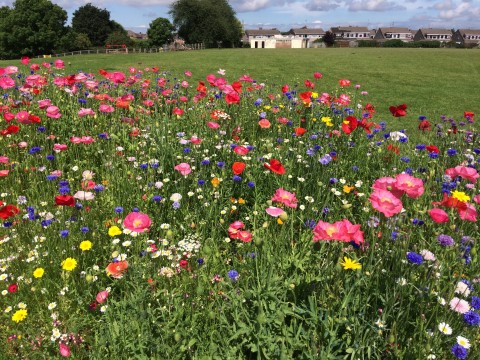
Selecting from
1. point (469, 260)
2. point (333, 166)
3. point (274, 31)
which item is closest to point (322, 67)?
point (333, 166)

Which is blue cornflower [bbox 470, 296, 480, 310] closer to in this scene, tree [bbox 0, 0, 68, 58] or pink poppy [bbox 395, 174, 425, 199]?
pink poppy [bbox 395, 174, 425, 199]

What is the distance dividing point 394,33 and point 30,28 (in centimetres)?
11588

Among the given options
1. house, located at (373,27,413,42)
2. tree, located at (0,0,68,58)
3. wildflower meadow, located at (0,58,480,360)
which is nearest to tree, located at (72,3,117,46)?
tree, located at (0,0,68,58)

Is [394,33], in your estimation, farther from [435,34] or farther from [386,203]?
[386,203]

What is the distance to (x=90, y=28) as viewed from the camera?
243 feet

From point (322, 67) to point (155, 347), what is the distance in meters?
20.1

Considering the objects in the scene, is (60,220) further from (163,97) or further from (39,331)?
(163,97)

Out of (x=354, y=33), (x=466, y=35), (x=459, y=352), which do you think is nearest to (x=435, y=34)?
(x=466, y=35)

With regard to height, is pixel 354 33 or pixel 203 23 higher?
pixel 354 33

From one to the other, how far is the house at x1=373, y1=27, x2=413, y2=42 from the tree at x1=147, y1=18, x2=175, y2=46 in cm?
7855

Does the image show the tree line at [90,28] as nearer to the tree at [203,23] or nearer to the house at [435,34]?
the tree at [203,23]

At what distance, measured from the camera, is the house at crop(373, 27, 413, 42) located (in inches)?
4970

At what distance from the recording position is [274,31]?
415ft

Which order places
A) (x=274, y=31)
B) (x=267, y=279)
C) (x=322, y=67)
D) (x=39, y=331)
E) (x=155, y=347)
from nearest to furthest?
→ 1. (x=155, y=347)
2. (x=267, y=279)
3. (x=39, y=331)
4. (x=322, y=67)
5. (x=274, y=31)
